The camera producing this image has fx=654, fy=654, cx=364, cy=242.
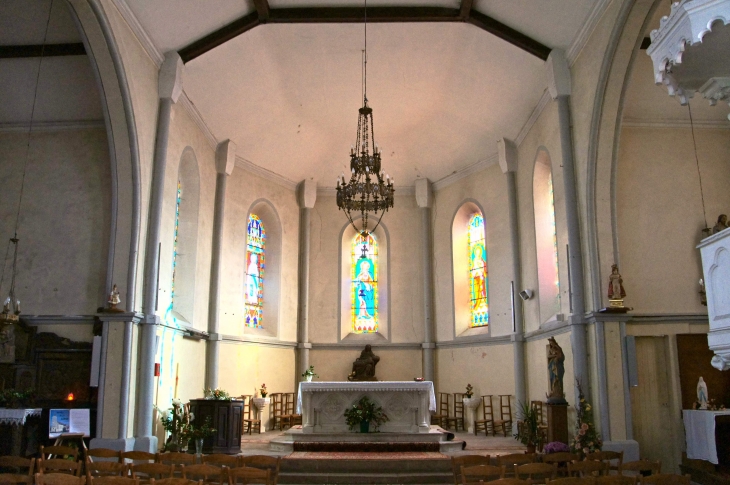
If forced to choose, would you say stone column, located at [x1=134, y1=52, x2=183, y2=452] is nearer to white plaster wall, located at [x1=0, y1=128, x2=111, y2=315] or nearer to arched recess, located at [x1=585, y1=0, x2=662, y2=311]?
white plaster wall, located at [x1=0, y1=128, x2=111, y2=315]

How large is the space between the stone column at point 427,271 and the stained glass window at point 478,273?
3.71ft

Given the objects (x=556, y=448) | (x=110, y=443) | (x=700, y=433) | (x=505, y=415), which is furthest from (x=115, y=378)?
(x=700, y=433)

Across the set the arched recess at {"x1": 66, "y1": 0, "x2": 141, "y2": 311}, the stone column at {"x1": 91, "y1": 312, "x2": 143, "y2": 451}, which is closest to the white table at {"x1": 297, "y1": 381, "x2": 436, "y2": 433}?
the stone column at {"x1": 91, "y1": 312, "x2": 143, "y2": 451}

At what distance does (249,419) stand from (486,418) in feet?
18.0

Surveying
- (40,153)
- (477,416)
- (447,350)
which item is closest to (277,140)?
(40,153)

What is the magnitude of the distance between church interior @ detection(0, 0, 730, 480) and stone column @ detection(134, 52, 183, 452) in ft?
0.12

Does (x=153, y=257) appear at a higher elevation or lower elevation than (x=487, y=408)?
higher

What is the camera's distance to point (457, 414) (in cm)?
1603

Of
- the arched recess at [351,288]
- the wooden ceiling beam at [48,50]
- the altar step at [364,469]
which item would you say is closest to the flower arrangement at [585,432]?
the altar step at [364,469]

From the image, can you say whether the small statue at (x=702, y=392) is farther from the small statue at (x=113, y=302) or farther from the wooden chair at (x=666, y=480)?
the small statue at (x=113, y=302)

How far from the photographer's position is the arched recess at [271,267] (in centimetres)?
1667

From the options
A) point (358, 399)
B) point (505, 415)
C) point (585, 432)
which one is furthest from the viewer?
point (505, 415)

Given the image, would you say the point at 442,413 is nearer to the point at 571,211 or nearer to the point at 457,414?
the point at 457,414

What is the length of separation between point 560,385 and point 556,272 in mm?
3117
